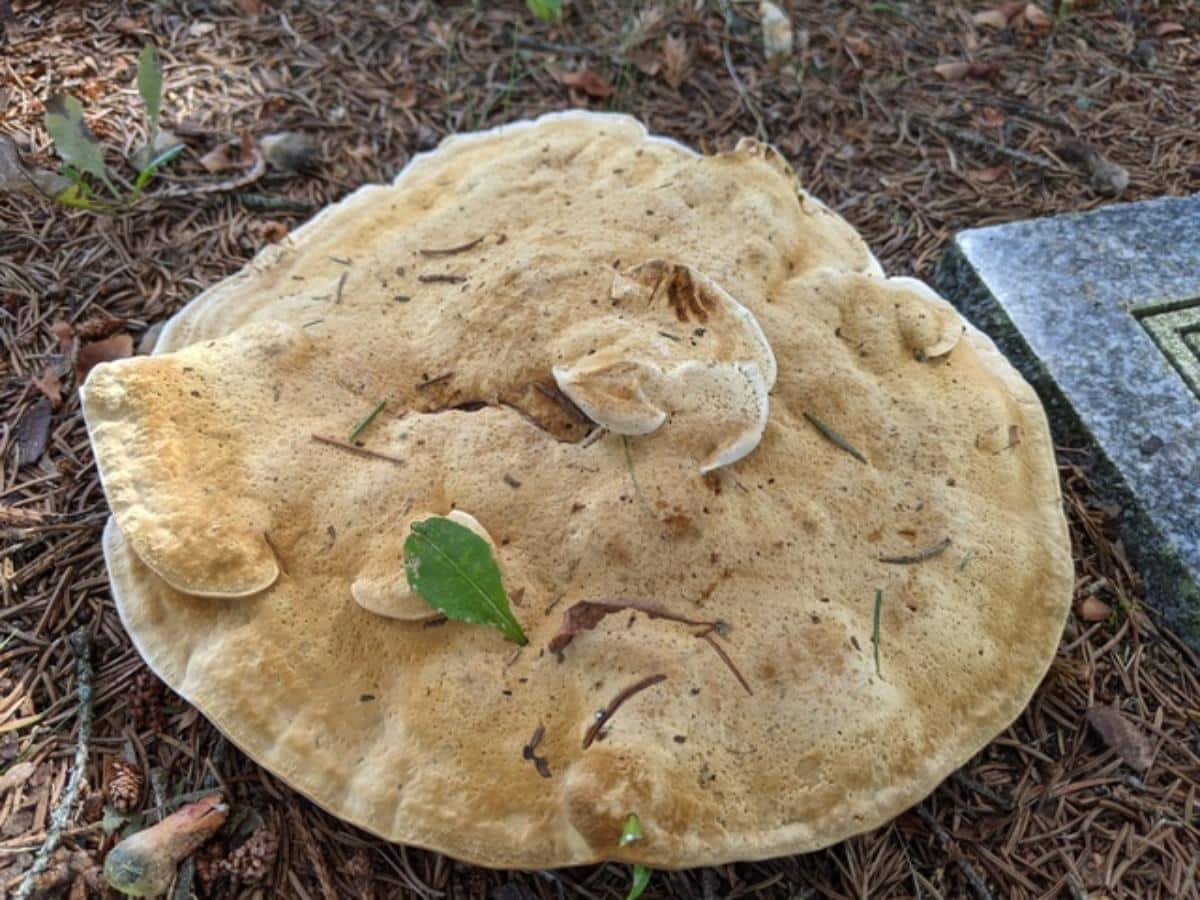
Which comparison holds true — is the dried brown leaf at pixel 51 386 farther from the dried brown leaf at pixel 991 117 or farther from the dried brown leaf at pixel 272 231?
the dried brown leaf at pixel 991 117

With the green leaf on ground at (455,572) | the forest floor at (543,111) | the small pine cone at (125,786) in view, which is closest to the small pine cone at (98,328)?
the forest floor at (543,111)

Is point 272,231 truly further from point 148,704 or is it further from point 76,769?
point 76,769

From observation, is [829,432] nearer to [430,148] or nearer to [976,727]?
[976,727]

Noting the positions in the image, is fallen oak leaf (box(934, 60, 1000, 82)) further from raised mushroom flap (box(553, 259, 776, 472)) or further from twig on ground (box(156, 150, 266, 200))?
twig on ground (box(156, 150, 266, 200))

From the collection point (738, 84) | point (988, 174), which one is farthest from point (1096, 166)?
point (738, 84)

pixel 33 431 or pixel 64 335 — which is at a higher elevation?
pixel 64 335

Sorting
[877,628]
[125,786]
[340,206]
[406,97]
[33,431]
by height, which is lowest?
[125,786]

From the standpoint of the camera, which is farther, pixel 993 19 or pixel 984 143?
pixel 993 19
